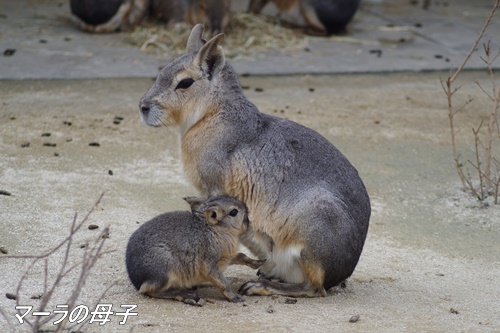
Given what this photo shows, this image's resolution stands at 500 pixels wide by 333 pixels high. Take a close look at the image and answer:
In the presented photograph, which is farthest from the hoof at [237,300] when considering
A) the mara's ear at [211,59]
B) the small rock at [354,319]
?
the mara's ear at [211,59]

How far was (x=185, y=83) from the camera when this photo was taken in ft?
16.3

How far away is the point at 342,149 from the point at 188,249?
357 cm

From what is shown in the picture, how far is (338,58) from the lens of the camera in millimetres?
11148

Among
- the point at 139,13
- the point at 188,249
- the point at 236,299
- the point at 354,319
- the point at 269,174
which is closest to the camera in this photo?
the point at 354,319

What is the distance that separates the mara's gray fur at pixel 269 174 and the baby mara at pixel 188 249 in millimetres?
172

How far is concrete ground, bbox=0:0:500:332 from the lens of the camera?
4629 mm

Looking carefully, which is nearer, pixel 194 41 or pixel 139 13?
pixel 194 41

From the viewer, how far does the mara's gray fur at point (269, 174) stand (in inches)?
187

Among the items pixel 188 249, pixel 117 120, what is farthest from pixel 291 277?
pixel 117 120

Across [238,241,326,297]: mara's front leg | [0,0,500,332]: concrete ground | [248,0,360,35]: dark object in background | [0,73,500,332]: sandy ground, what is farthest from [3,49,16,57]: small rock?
[238,241,326,297]: mara's front leg

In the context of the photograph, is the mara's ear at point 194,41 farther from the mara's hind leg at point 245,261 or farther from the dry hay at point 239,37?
the dry hay at point 239,37

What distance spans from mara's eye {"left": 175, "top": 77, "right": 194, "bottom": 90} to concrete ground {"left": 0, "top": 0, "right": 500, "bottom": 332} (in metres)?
1.18

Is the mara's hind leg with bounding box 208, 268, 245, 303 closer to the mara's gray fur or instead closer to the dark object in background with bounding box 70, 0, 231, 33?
the mara's gray fur

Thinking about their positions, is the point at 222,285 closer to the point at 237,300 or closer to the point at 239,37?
the point at 237,300
